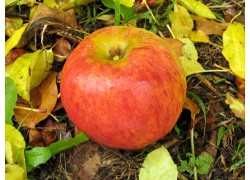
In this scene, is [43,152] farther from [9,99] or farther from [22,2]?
[22,2]

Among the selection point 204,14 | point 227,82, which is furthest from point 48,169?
point 204,14

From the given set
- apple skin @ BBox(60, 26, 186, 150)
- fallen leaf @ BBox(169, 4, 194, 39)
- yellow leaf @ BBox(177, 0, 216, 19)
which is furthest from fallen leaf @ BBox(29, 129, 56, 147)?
yellow leaf @ BBox(177, 0, 216, 19)

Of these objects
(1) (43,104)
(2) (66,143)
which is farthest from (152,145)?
(1) (43,104)

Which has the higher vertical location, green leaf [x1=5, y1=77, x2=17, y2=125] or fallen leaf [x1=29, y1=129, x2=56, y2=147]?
green leaf [x1=5, y1=77, x2=17, y2=125]

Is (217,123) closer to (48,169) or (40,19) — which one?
(48,169)

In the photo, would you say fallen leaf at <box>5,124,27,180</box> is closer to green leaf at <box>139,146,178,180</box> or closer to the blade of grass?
green leaf at <box>139,146,178,180</box>

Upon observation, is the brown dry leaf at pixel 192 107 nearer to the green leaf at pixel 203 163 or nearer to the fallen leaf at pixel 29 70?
the green leaf at pixel 203 163

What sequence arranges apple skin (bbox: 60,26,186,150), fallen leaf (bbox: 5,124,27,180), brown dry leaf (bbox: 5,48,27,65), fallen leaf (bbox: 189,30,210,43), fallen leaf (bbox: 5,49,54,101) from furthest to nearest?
1. fallen leaf (bbox: 189,30,210,43)
2. brown dry leaf (bbox: 5,48,27,65)
3. fallen leaf (bbox: 5,49,54,101)
4. fallen leaf (bbox: 5,124,27,180)
5. apple skin (bbox: 60,26,186,150)
